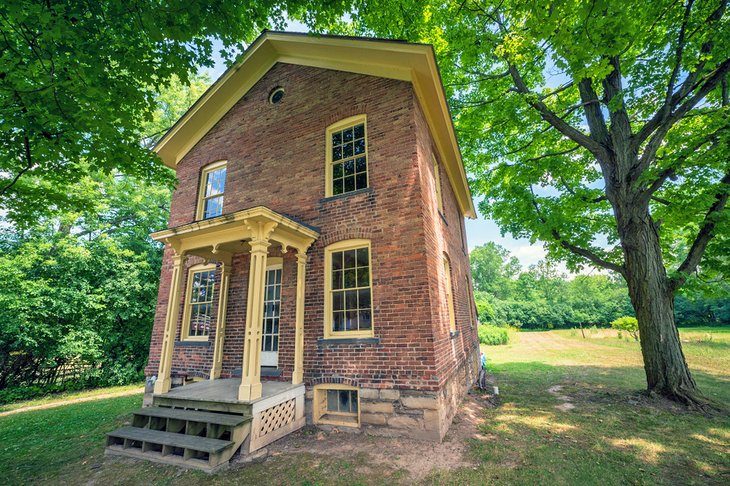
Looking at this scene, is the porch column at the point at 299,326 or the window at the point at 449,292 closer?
the porch column at the point at 299,326

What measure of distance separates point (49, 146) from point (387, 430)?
288 inches

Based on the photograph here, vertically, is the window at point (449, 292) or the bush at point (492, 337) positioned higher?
the window at point (449, 292)

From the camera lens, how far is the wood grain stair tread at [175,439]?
438 centimetres

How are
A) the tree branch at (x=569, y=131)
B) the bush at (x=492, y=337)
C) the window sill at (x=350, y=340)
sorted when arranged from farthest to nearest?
the bush at (x=492, y=337) < the tree branch at (x=569, y=131) < the window sill at (x=350, y=340)

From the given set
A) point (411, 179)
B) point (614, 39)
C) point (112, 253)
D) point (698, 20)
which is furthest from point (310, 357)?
point (112, 253)

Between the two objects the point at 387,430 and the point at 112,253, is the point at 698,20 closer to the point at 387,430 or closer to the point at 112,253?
the point at 387,430

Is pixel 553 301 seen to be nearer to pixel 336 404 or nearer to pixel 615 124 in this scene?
pixel 615 124

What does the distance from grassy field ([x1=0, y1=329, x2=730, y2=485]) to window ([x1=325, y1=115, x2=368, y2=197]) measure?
5.02 meters

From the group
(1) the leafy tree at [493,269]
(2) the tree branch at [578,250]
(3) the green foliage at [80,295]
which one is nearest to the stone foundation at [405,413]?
(2) the tree branch at [578,250]

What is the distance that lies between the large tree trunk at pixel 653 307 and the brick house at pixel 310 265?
4158 millimetres

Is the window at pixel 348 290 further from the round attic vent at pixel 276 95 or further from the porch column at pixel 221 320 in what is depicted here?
the round attic vent at pixel 276 95

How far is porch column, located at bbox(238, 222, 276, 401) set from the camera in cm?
508

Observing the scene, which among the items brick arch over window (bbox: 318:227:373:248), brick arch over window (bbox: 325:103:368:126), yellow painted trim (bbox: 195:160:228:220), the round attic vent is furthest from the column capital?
the round attic vent

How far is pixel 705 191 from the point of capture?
6727 mm
